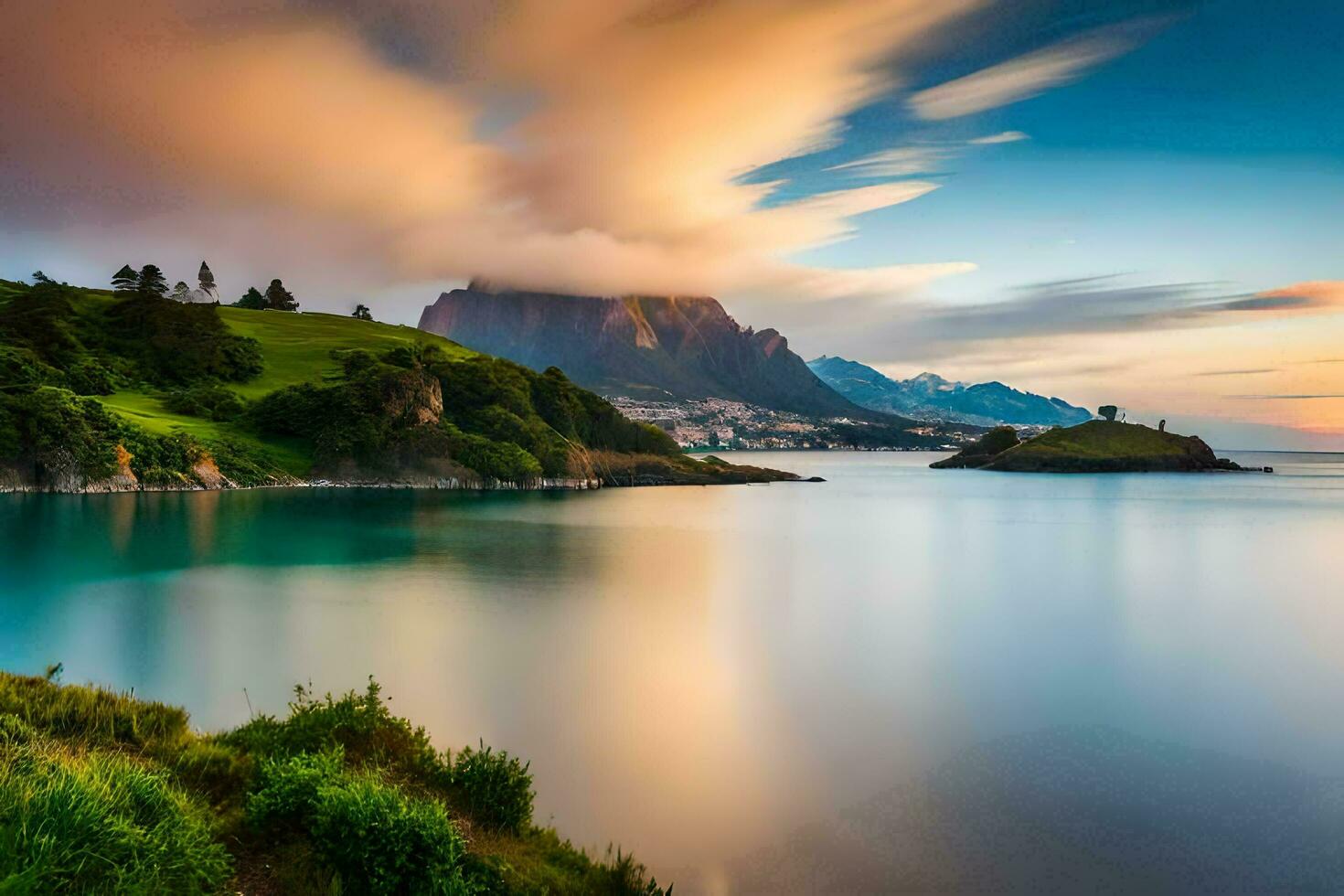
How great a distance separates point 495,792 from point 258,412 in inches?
3264

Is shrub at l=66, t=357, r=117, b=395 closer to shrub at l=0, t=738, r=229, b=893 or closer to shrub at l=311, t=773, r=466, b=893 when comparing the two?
shrub at l=0, t=738, r=229, b=893

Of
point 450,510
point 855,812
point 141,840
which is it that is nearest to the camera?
point 141,840

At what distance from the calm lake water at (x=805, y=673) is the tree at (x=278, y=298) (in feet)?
375

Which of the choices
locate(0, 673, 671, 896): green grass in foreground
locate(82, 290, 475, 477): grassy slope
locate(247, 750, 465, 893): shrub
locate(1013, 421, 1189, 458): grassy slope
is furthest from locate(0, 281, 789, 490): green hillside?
locate(247, 750, 465, 893): shrub

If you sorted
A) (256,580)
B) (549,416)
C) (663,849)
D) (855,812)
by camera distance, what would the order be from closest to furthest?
(663,849) → (855,812) → (256,580) → (549,416)

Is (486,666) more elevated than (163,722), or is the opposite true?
(163,722)

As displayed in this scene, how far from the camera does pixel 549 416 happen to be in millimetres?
95500

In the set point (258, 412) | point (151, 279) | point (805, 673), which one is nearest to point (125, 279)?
point (151, 279)

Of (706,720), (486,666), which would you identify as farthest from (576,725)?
(486,666)

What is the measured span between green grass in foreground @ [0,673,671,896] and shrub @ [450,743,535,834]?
0.02 meters

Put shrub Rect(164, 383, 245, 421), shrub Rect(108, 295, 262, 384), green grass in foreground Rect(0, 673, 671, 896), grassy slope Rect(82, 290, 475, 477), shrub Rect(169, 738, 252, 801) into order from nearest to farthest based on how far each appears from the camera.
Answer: green grass in foreground Rect(0, 673, 671, 896)
shrub Rect(169, 738, 252, 801)
grassy slope Rect(82, 290, 475, 477)
shrub Rect(164, 383, 245, 421)
shrub Rect(108, 295, 262, 384)

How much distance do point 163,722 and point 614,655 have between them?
11.3 m

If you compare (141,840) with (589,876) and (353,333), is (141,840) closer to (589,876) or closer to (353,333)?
(589,876)

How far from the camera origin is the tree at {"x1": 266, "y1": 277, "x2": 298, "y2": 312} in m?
147
